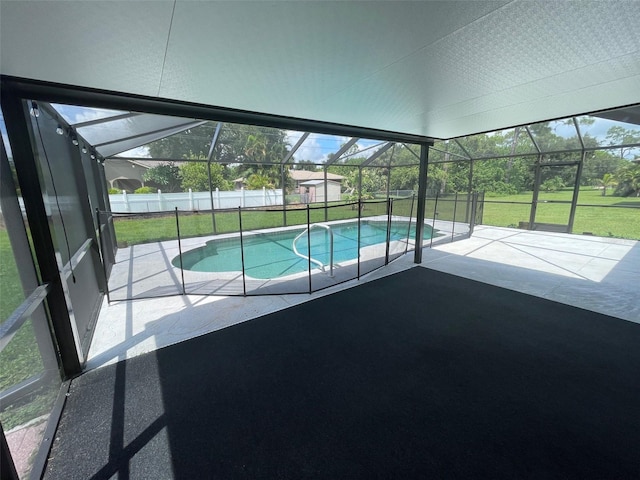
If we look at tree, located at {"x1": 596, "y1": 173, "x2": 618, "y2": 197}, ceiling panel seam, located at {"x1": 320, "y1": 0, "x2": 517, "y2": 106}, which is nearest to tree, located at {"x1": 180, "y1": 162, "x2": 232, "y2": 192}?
ceiling panel seam, located at {"x1": 320, "y1": 0, "x2": 517, "y2": 106}

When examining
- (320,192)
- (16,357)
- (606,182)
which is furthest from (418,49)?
(606,182)

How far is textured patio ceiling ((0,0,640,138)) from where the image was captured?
1.19 metres

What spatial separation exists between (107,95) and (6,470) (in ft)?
7.59

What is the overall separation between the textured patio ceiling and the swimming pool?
145 inches

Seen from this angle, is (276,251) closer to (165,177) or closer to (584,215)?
(165,177)

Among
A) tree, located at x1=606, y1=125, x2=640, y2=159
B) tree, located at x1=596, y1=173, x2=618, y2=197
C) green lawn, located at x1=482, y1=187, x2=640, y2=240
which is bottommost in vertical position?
green lawn, located at x1=482, y1=187, x2=640, y2=240

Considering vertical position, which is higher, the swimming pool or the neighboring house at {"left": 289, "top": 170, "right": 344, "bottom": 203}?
the neighboring house at {"left": 289, "top": 170, "right": 344, "bottom": 203}

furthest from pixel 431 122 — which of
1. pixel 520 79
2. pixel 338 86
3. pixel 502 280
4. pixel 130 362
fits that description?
pixel 130 362

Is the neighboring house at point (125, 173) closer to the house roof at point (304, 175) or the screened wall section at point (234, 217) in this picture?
the screened wall section at point (234, 217)

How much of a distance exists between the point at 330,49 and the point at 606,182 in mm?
13823

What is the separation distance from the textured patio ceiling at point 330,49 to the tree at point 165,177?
28.2ft

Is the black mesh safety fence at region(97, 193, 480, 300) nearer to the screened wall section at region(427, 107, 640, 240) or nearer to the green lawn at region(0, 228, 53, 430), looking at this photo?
the green lawn at region(0, 228, 53, 430)

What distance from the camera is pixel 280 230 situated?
9.28 metres

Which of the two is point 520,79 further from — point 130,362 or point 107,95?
point 130,362
